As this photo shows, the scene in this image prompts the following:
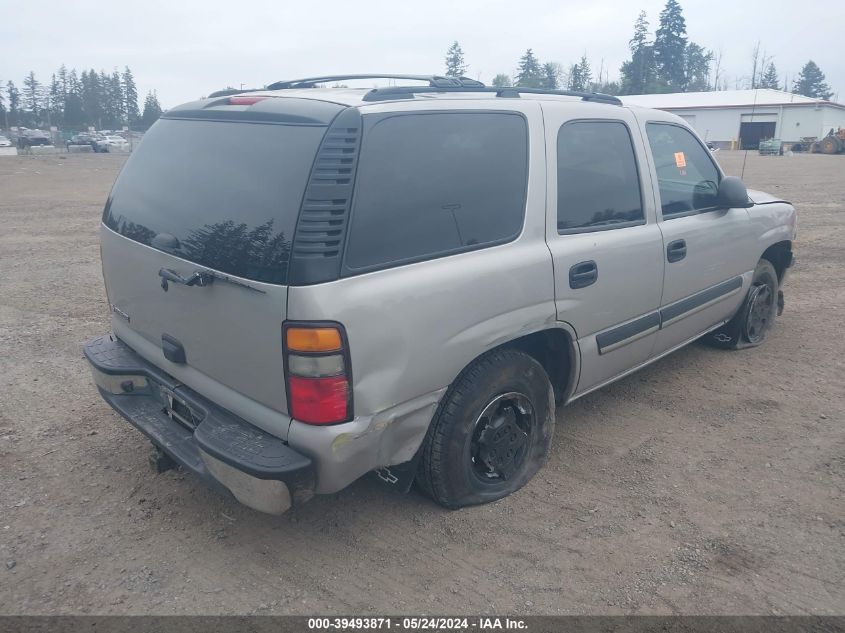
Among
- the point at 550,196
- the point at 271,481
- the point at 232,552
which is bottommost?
the point at 232,552

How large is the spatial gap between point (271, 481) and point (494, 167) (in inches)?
66.2

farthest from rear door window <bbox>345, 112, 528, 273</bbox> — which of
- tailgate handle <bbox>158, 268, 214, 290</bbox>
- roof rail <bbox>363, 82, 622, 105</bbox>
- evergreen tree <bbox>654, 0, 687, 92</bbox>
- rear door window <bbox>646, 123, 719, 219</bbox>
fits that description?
evergreen tree <bbox>654, 0, 687, 92</bbox>

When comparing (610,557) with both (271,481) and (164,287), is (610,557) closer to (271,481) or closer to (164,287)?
(271,481)

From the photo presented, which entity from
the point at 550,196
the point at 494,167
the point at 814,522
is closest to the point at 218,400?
the point at 494,167

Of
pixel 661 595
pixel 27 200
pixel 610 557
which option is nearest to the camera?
pixel 661 595

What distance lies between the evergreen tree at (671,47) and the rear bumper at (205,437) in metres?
81.3

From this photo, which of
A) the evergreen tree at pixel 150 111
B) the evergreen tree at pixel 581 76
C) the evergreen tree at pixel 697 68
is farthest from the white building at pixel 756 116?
the evergreen tree at pixel 150 111

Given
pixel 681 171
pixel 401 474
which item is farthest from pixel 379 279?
pixel 681 171

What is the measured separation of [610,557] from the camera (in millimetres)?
2926

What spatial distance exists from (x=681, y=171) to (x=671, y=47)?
83032 millimetres

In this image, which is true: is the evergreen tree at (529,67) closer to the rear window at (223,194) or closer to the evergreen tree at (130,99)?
the evergreen tree at (130,99)

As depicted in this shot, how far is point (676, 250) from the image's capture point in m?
3.99

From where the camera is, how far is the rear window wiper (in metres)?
2.57

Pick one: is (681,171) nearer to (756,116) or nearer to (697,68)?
(756,116)
